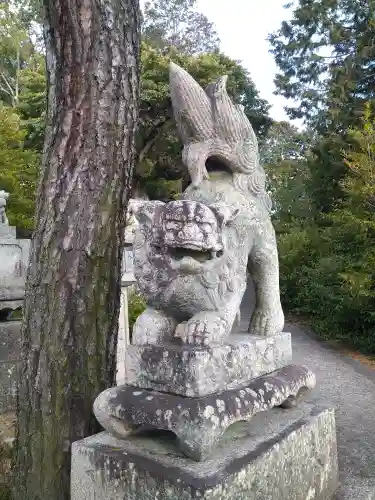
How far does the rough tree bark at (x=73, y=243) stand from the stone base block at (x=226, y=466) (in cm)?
52

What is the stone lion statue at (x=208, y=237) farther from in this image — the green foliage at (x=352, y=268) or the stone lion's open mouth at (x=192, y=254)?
the green foliage at (x=352, y=268)

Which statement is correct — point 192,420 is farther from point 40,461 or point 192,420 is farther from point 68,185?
point 68,185

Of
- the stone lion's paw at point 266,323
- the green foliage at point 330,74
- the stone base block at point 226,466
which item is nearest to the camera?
the stone base block at point 226,466

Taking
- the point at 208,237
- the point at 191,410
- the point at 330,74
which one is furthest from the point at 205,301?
the point at 330,74

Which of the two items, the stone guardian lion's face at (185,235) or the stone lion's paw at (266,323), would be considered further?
the stone lion's paw at (266,323)

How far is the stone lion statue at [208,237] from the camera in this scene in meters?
1.74

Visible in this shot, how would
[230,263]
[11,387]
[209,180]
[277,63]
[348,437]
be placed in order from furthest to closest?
[277,63] < [11,387] < [348,437] < [209,180] < [230,263]

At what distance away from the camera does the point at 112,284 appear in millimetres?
2467

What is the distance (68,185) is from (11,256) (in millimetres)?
2287

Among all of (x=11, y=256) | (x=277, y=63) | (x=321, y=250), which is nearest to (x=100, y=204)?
(x=11, y=256)

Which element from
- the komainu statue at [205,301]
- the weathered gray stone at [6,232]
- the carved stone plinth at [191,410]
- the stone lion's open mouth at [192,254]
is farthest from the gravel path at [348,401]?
the weathered gray stone at [6,232]

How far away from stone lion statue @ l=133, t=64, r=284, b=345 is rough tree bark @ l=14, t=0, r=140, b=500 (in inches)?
21.9

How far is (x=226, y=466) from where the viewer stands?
1524mm

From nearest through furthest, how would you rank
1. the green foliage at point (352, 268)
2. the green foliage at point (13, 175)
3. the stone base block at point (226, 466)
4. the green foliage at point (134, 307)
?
the stone base block at point (226, 466) < the green foliage at point (134, 307) < the green foliage at point (352, 268) < the green foliage at point (13, 175)
